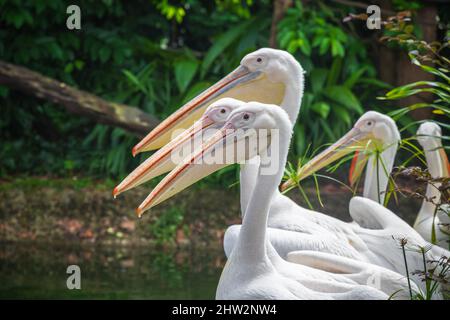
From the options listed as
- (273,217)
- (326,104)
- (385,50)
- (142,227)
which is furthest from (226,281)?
(385,50)

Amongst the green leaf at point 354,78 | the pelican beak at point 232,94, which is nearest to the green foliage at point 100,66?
the green leaf at point 354,78

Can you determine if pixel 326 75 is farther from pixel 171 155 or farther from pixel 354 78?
pixel 171 155

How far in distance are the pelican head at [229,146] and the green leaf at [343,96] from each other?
16.3 ft

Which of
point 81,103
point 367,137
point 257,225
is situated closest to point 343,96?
point 81,103

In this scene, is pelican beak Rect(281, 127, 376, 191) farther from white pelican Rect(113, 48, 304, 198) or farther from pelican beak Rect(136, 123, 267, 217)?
pelican beak Rect(136, 123, 267, 217)

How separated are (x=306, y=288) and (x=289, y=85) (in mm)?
1685

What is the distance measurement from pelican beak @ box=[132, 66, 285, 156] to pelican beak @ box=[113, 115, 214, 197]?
1.77ft

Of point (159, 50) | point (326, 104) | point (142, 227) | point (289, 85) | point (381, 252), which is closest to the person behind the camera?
point (381, 252)

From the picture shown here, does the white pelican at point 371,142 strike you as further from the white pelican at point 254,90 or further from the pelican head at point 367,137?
the white pelican at point 254,90

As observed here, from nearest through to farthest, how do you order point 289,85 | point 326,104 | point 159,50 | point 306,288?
point 306,288 < point 289,85 < point 326,104 < point 159,50

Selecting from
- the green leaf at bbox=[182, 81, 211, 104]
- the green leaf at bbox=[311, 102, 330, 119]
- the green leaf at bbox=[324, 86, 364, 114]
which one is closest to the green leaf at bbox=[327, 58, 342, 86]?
the green leaf at bbox=[324, 86, 364, 114]

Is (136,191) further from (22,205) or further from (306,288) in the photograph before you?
(306,288)

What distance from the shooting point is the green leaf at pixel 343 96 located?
28.3 ft

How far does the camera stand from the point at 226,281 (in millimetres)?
3525
